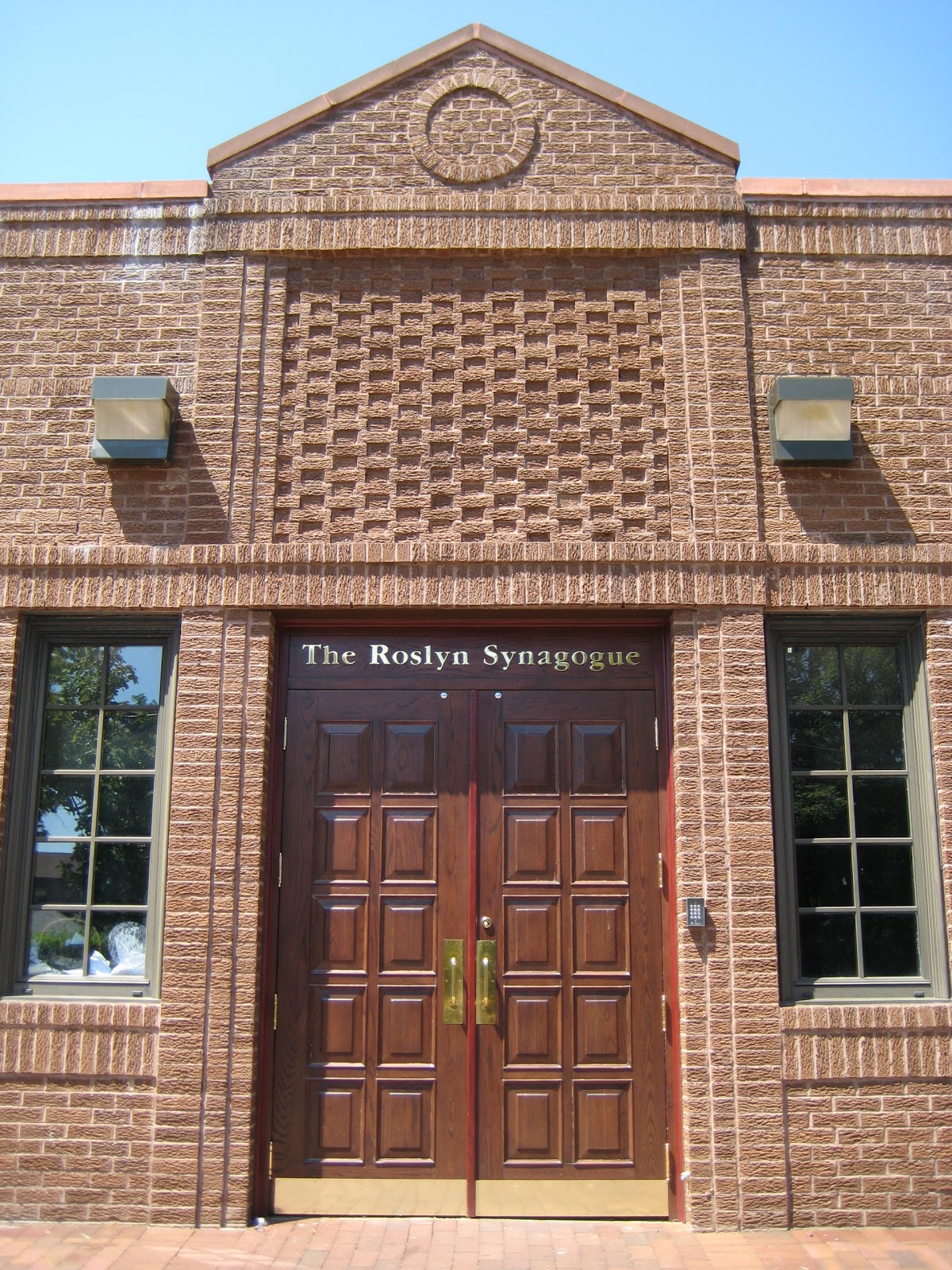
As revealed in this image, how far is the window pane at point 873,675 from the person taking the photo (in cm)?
568

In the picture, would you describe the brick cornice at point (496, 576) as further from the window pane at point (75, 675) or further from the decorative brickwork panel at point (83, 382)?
the window pane at point (75, 675)

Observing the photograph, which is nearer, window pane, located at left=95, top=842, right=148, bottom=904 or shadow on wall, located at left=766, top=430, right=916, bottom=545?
window pane, located at left=95, top=842, right=148, bottom=904

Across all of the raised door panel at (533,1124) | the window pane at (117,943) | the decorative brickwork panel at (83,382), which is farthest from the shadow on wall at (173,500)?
the raised door panel at (533,1124)

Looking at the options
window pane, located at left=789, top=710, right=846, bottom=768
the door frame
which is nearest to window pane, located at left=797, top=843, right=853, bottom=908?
window pane, located at left=789, top=710, right=846, bottom=768

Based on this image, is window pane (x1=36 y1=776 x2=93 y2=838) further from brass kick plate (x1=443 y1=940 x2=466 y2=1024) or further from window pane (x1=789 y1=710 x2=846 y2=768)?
window pane (x1=789 y1=710 x2=846 y2=768)

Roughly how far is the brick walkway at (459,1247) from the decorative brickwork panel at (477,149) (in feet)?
18.0

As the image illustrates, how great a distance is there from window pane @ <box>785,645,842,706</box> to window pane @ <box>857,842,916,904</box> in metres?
0.81

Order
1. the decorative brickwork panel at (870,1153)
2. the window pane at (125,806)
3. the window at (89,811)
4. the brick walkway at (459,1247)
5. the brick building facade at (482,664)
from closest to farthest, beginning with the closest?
the brick walkway at (459,1247) < the decorative brickwork panel at (870,1153) < the brick building facade at (482,664) < the window at (89,811) < the window pane at (125,806)

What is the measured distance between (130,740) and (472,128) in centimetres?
401

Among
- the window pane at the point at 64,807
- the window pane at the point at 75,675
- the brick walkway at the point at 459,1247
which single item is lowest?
the brick walkway at the point at 459,1247

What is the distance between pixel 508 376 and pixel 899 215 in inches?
97.8

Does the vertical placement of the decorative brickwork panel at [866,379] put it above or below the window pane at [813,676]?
above

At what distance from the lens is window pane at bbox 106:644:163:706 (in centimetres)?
569

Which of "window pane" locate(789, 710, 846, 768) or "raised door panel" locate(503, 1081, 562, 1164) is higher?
"window pane" locate(789, 710, 846, 768)
